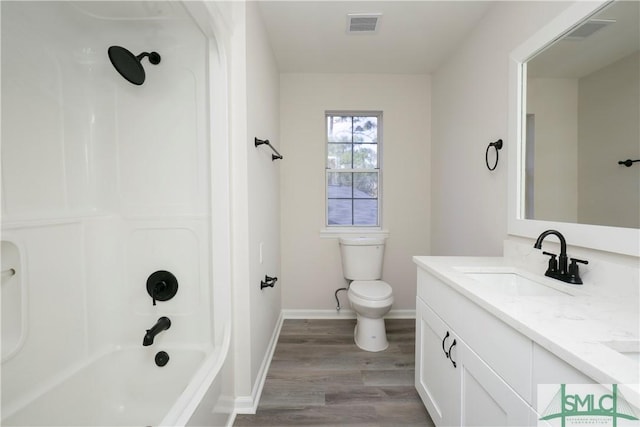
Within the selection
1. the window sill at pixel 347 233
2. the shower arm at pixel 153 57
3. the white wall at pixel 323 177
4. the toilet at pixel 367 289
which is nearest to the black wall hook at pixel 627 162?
the toilet at pixel 367 289

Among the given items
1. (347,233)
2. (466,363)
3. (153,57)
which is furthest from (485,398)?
(153,57)

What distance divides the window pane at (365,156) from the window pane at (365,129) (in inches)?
2.7

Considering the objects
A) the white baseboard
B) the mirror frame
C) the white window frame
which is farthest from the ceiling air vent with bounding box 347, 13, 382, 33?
the white baseboard

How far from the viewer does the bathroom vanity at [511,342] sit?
1.94 ft

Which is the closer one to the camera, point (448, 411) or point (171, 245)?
point (448, 411)

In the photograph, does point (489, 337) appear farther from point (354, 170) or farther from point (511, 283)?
point (354, 170)

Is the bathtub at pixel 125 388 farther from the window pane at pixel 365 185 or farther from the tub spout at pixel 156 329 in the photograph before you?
the window pane at pixel 365 185

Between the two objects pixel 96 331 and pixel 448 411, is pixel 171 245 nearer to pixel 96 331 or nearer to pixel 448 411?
pixel 96 331

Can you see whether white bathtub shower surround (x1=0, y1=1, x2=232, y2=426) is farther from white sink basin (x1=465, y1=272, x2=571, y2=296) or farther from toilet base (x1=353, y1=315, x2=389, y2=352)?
white sink basin (x1=465, y1=272, x2=571, y2=296)

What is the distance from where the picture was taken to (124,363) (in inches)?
55.4

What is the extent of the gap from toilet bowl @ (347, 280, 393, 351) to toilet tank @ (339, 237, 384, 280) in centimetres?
22

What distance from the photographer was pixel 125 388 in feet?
4.48

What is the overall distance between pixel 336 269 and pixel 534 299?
1741 mm

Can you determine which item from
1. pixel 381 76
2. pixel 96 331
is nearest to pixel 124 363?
pixel 96 331
